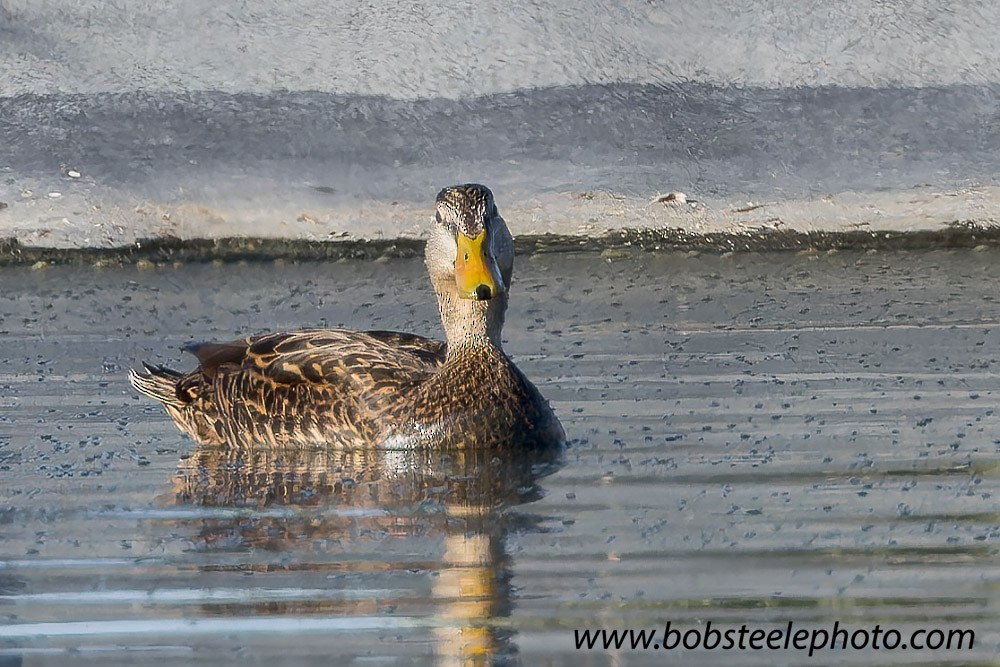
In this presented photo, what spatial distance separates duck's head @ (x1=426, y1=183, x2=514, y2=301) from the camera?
23.2 ft

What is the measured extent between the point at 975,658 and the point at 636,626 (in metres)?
0.81

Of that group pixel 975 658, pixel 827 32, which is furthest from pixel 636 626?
pixel 827 32

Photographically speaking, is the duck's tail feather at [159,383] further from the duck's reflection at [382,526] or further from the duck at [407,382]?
the duck's reflection at [382,526]

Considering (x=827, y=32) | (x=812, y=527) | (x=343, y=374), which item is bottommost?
(x=812, y=527)

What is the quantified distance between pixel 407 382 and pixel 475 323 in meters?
0.34

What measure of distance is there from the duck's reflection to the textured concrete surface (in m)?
4.48

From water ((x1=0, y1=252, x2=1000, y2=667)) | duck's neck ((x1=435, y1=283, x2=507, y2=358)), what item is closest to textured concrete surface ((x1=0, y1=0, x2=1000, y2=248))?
water ((x1=0, y1=252, x2=1000, y2=667))

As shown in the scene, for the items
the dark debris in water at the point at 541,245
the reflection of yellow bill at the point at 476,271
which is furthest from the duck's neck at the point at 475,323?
the dark debris in water at the point at 541,245

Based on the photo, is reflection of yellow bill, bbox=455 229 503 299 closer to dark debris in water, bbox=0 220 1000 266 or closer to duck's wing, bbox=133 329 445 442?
duck's wing, bbox=133 329 445 442

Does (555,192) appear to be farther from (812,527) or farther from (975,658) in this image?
(975,658)

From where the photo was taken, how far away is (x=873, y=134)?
11.9 meters

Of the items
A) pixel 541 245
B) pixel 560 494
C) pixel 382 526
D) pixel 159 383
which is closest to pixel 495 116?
pixel 541 245

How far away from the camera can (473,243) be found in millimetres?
7094

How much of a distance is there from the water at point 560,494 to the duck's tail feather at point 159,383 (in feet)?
0.41
